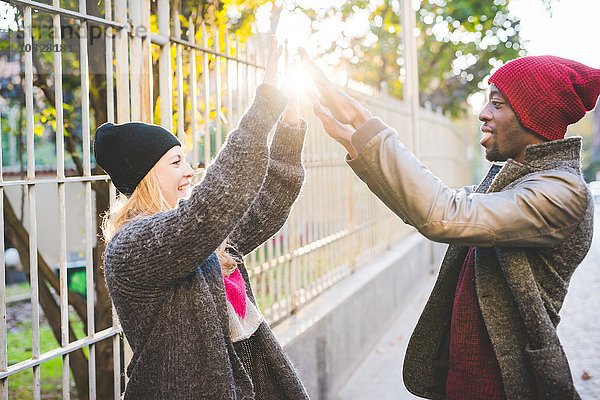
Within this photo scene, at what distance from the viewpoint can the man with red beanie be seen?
210 cm

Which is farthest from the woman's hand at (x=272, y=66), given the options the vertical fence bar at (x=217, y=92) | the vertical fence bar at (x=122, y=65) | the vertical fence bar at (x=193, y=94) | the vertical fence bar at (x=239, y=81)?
the vertical fence bar at (x=239, y=81)

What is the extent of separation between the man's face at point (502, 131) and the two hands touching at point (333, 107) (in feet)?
1.57

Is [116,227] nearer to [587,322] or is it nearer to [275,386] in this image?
[275,386]

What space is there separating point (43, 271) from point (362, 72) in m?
13.5

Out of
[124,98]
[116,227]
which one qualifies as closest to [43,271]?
[124,98]

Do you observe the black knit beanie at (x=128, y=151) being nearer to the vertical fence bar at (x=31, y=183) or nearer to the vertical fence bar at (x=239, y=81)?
the vertical fence bar at (x=31, y=183)

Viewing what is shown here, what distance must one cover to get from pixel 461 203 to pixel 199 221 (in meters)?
0.73

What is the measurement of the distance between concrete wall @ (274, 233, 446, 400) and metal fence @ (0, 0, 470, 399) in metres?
0.17

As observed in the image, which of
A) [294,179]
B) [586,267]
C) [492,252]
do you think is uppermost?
[294,179]

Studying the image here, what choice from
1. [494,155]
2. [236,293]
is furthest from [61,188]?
[494,155]

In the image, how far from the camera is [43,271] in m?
4.72

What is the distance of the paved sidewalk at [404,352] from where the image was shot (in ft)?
19.5

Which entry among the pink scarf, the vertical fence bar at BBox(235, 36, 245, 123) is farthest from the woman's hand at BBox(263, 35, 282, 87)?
the vertical fence bar at BBox(235, 36, 245, 123)

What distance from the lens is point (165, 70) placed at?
3.71 metres
